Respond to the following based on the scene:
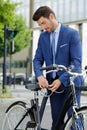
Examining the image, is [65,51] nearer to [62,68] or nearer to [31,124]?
[62,68]

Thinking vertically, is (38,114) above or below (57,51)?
below

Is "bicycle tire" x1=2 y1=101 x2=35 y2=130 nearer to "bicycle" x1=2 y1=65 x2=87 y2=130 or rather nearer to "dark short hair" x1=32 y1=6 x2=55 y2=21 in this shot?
"bicycle" x1=2 y1=65 x2=87 y2=130

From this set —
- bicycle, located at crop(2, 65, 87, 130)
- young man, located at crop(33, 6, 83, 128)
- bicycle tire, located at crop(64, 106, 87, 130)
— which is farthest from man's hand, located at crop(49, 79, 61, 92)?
bicycle tire, located at crop(64, 106, 87, 130)

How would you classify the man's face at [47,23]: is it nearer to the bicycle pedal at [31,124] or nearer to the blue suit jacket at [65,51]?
the blue suit jacket at [65,51]

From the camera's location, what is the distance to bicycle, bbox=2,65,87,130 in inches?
187

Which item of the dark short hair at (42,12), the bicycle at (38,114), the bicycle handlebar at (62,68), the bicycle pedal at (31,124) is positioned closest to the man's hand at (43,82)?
the bicycle at (38,114)

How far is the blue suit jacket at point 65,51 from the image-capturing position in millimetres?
5195

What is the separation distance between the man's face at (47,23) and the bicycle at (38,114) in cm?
50

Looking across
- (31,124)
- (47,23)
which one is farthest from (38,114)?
(47,23)

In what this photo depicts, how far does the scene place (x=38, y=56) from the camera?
5.61m

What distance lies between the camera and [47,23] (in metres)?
5.29

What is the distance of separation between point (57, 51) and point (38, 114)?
743 mm

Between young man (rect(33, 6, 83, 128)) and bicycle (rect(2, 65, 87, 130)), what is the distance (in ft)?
0.48

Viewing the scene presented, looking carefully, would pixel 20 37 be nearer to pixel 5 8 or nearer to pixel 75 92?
pixel 5 8
